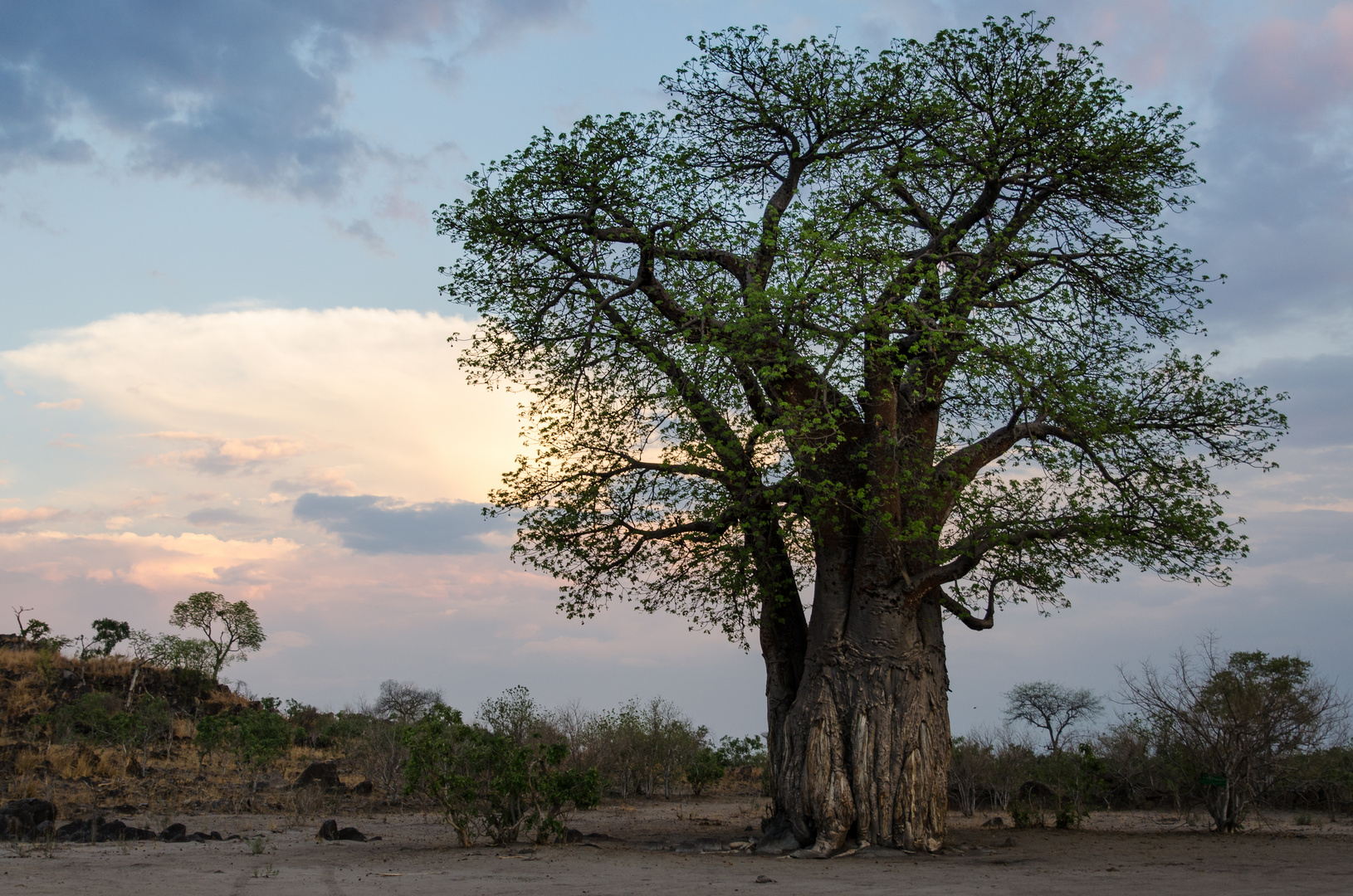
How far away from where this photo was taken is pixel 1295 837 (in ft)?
41.2

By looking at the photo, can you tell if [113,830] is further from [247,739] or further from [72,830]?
[247,739]

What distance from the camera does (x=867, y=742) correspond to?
35.5 feet

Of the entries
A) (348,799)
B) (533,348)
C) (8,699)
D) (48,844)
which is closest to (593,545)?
(533,348)

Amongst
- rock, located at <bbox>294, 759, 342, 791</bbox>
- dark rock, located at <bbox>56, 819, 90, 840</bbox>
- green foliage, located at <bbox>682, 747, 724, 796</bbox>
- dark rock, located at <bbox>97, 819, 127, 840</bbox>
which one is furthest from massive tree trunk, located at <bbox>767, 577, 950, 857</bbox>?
rock, located at <bbox>294, 759, 342, 791</bbox>

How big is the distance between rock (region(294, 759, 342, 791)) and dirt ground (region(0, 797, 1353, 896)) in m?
4.11

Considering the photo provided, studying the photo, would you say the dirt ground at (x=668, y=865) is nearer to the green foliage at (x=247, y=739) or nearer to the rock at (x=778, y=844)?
the rock at (x=778, y=844)

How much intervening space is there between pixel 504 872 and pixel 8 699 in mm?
20350

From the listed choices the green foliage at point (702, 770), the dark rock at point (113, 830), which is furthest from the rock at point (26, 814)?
the green foliage at point (702, 770)

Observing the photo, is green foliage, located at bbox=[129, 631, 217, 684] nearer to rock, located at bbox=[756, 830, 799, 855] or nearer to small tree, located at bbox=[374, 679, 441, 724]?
small tree, located at bbox=[374, 679, 441, 724]

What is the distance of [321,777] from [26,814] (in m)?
6.53

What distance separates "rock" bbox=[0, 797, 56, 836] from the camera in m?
11.7

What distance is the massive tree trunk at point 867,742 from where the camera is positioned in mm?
10664

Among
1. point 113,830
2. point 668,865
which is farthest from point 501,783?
point 113,830

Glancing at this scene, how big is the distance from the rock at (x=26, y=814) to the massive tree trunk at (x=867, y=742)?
913cm
